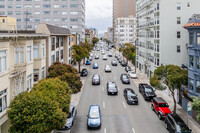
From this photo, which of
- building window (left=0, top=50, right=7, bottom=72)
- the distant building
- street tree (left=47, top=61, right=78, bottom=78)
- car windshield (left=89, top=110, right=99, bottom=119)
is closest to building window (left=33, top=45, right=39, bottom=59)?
street tree (left=47, top=61, right=78, bottom=78)

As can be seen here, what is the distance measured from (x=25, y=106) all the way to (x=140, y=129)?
38.8ft

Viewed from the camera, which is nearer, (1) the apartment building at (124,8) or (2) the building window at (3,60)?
(2) the building window at (3,60)

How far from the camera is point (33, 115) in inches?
520

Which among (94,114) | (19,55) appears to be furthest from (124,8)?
(19,55)

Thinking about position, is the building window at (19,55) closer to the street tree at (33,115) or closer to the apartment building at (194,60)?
the street tree at (33,115)

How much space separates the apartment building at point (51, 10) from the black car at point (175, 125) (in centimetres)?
7165

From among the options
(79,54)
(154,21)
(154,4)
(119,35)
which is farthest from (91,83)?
(119,35)

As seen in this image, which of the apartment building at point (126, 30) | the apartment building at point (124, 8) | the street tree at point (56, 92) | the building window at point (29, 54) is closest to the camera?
the street tree at point (56, 92)

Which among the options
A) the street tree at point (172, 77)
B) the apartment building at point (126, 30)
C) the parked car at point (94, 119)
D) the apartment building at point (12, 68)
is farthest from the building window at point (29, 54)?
the apartment building at point (126, 30)

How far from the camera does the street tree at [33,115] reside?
1314cm

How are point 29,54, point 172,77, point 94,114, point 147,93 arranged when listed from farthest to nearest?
point 147,93, point 172,77, point 29,54, point 94,114

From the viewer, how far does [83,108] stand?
25.3m

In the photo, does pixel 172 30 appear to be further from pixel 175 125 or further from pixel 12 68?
pixel 12 68

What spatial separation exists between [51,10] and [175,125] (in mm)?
80267
